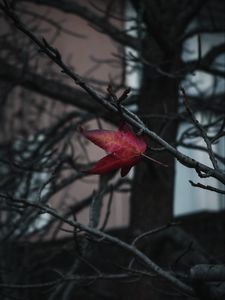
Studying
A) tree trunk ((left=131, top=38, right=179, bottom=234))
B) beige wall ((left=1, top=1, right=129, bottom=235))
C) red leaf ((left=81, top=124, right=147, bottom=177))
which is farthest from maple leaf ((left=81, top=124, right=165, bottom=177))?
beige wall ((left=1, top=1, right=129, bottom=235))

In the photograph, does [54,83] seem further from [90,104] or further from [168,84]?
[168,84]

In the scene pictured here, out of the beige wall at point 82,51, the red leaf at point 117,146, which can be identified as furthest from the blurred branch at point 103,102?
the beige wall at point 82,51

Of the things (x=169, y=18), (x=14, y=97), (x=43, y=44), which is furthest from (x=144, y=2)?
(x=14, y=97)

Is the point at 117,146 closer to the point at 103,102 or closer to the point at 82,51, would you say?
the point at 103,102

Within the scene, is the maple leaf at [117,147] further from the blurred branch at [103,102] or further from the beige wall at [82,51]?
the beige wall at [82,51]

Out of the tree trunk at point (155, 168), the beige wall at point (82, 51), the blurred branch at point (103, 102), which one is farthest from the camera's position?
the beige wall at point (82, 51)

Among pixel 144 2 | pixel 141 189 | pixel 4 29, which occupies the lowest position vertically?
pixel 141 189

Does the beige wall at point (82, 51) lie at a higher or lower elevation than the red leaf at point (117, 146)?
higher

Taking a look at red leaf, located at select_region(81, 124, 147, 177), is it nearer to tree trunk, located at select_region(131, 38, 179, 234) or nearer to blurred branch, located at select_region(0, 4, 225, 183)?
blurred branch, located at select_region(0, 4, 225, 183)

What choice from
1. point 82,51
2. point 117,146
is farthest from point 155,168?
point 82,51
